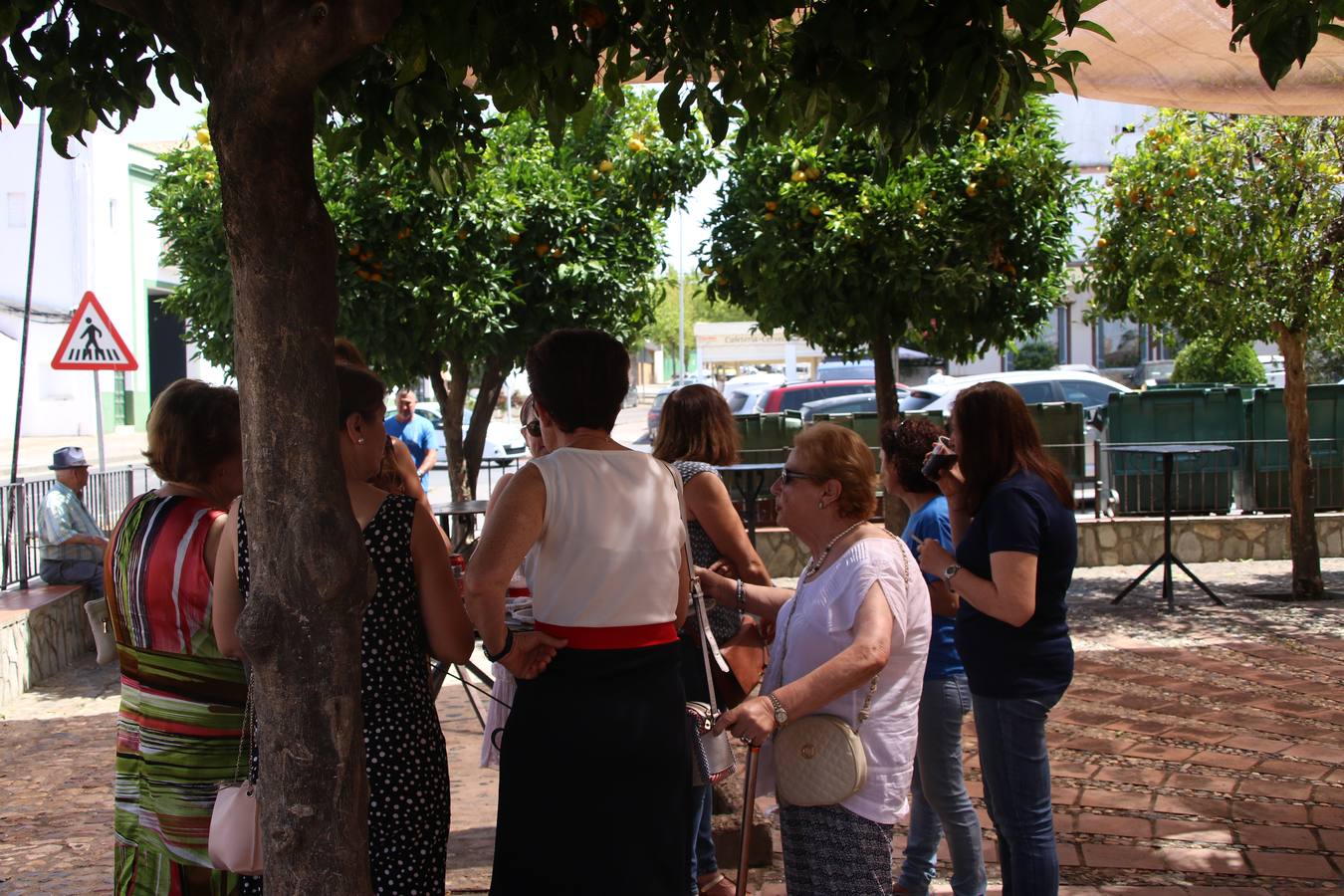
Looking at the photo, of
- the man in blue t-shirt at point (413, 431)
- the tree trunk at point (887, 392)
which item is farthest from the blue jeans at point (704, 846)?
the man in blue t-shirt at point (413, 431)

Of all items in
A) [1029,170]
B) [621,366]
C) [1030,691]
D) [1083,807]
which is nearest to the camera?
[621,366]

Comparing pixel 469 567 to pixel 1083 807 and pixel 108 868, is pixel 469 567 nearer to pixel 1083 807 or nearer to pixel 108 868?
pixel 108 868

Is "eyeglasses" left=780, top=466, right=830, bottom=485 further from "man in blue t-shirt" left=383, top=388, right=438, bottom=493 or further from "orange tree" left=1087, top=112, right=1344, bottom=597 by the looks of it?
"man in blue t-shirt" left=383, top=388, right=438, bottom=493

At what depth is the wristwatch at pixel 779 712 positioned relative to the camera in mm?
3232

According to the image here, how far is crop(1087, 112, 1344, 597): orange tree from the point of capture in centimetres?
949

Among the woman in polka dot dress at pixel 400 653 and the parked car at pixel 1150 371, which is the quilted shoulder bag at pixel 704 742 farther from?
the parked car at pixel 1150 371

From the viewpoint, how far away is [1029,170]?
324 inches

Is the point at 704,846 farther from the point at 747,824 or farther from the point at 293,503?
the point at 293,503

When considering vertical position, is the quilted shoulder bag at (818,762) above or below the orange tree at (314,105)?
below

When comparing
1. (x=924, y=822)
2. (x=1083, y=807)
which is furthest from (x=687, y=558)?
(x=1083, y=807)

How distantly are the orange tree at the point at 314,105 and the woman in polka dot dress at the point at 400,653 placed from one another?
44 cm

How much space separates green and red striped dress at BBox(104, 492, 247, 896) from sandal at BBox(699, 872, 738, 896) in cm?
187

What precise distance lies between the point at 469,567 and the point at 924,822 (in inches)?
88.8

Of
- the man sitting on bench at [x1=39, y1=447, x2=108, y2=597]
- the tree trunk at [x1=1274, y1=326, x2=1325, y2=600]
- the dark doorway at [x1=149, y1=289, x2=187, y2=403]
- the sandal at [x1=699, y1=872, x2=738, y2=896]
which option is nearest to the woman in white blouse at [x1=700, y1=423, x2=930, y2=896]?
the sandal at [x1=699, y1=872, x2=738, y2=896]
